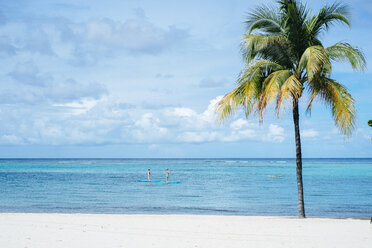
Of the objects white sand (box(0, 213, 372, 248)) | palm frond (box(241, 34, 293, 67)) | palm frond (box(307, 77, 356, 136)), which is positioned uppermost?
palm frond (box(241, 34, 293, 67))

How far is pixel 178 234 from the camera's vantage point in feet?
31.8

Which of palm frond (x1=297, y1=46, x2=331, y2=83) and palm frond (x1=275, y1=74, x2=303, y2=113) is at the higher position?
palm frond (x1=297, y1=46, x2=331, y2=83)

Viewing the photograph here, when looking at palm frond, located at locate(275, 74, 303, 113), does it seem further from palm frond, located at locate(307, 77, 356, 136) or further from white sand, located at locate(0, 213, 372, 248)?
white sand, located at locate(0, 213, 372, 248)

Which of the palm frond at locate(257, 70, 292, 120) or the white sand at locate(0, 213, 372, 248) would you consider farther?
the palm frond at locate(257, 70, 292, 120)

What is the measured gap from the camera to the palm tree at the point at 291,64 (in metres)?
12.0

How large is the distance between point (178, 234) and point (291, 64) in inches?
272

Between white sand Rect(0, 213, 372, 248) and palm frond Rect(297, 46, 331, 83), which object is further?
palm frond Rect(297, 46, 331, 83)

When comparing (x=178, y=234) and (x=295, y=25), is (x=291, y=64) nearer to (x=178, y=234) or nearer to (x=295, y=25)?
(x=295, y=25)

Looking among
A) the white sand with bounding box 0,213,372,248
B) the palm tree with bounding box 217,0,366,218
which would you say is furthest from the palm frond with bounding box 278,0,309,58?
the white sand with bounding box 0,213,372,248

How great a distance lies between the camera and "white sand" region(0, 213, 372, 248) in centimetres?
841

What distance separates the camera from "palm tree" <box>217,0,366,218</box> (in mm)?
11961

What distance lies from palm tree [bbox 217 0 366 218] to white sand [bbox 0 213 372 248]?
119 inches

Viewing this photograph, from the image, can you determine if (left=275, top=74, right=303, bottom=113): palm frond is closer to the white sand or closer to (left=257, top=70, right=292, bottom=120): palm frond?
(left=257, top=70, right=292, bottom=120): palm frond

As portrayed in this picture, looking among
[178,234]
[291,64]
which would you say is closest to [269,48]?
[291,64]
